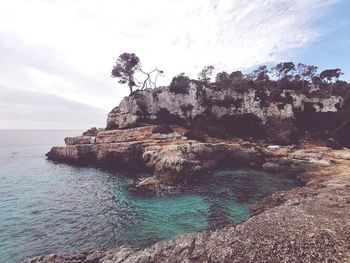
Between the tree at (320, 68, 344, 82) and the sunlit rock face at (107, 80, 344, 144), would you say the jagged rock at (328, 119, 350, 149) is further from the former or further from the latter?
the tree at (320, 68, 344, 82)

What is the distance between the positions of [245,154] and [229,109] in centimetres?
2126

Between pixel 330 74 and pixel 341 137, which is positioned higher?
pixel 330 74

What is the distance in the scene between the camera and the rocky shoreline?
52.1 feet

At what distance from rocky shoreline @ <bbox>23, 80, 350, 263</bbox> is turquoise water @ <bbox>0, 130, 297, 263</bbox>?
3.17 meters

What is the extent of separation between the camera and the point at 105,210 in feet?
97.5

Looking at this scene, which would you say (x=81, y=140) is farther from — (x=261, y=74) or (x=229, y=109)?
(x=261, y=74)

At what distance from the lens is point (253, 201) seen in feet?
104

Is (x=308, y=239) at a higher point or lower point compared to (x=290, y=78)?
lower

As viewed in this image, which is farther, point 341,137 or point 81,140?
point 341,137

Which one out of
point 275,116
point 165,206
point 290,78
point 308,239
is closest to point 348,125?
point 275,116

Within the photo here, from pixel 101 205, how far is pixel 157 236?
444 inches

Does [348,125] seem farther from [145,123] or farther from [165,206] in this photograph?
[165,206]

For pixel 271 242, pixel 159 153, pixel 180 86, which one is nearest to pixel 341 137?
pixel 180 86

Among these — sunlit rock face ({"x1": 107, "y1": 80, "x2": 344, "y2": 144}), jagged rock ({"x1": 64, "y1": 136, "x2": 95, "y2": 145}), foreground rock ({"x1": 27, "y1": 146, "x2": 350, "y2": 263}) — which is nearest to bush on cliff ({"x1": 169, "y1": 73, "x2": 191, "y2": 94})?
sunlit rock face ({"x1": 107, "y1": 80, "x2": 344, "y2": 144})
